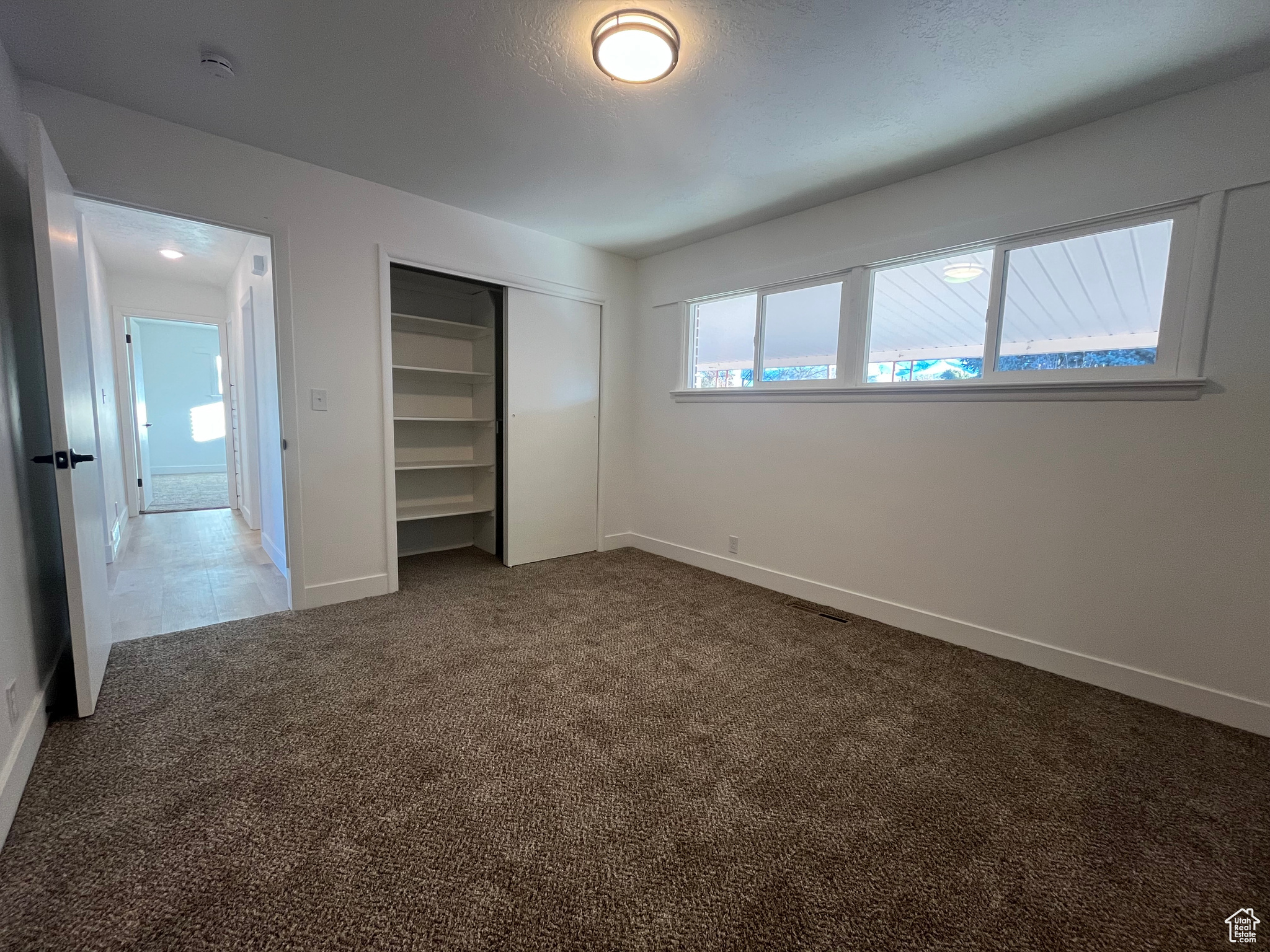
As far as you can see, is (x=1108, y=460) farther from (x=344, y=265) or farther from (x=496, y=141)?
(x=344, y=265)

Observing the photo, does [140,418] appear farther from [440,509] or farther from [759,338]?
[759,338]

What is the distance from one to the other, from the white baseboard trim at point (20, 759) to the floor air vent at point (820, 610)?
3241 mm

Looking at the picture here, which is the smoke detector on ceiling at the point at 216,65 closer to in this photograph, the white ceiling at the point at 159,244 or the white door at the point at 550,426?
the white ceiling at the point at 159,244

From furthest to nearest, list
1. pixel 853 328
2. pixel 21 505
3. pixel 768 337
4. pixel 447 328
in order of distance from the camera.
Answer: pixel 447 328 < pixel 768 337 < pixel 853 328 < pixel 21 505

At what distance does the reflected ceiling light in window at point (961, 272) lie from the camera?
264cm

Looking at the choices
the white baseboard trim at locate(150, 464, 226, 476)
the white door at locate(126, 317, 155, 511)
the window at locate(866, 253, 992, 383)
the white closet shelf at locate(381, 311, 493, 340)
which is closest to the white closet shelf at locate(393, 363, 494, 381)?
the white closet shelf at locate(381, 311, 493, 340)

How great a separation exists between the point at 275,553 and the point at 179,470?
679 cm

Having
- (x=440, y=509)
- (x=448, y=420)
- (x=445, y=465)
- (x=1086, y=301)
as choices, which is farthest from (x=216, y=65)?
(x=1086, y=301)

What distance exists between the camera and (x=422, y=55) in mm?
1904

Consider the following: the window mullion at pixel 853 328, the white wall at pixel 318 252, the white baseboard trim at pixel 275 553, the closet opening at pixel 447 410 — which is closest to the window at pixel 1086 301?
the window mullion at pixel 853 328

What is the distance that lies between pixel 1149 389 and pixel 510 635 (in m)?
3.12

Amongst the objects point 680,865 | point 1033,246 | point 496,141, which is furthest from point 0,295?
point 1033,246

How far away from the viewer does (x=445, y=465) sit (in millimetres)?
3811

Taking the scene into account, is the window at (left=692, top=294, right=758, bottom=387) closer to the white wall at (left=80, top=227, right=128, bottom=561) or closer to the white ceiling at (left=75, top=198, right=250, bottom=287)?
the white ceiling at (left=75, top=198, right=250, bottom=287)
